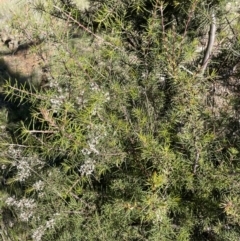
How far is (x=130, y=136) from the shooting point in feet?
6.55

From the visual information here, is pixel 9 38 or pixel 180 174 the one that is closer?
pixel 180 174

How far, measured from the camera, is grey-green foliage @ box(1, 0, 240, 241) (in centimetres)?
175

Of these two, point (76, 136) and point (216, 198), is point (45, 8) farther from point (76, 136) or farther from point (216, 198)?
point (216, 198)

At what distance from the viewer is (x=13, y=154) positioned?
2006mm

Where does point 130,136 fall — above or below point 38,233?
above

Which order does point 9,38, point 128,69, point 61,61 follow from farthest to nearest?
point 9,38, point 128,69, point 61,61

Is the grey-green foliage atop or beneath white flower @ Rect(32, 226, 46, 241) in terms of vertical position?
atop

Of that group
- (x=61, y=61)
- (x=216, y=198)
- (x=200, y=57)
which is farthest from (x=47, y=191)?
(x=200, y=57)

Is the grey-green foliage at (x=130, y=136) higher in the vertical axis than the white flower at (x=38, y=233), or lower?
higher

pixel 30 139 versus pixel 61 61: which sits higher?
pixel 61 61

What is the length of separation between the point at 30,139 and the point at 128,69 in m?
0.77

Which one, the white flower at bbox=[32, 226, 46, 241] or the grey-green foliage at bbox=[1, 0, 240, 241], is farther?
the white flower at bbox=[32, 226, 46, 241]

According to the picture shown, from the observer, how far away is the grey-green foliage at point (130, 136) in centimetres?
175

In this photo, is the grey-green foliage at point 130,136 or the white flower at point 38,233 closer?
the grey-green foliage at point 130,136
